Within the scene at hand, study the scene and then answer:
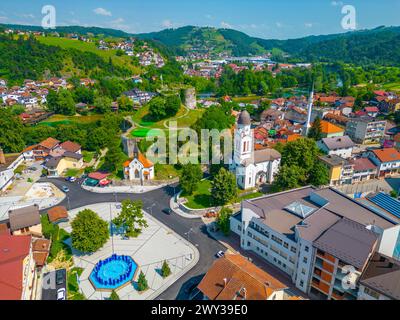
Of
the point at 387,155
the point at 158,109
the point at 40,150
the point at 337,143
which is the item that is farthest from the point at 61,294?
the point at 387,155

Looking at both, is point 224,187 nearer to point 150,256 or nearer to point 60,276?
point 150,256

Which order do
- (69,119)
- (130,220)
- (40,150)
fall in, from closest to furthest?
(130,220) < (40,150) < (69,119)

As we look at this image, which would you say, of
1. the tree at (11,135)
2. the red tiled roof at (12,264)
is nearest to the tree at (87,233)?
the red tiled roof at (12,264)

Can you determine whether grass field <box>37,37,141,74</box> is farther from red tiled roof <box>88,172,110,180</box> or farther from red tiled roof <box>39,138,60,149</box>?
red tiled roof <box>88,172,110,180</box>

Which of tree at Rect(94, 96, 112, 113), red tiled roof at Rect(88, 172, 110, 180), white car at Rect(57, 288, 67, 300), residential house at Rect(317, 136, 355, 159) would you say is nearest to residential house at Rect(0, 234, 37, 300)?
white car at Rect(57, 288, 67, 300)

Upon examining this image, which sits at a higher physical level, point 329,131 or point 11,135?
point 329,131

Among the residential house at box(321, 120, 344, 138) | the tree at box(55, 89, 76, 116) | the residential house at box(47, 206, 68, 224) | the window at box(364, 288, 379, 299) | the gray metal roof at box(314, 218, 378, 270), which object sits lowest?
the residential house at box(47, 206, 68, 224)

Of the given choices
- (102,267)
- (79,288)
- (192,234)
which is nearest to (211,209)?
(192,234)

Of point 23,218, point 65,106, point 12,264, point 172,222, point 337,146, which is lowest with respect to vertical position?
point 172,222
